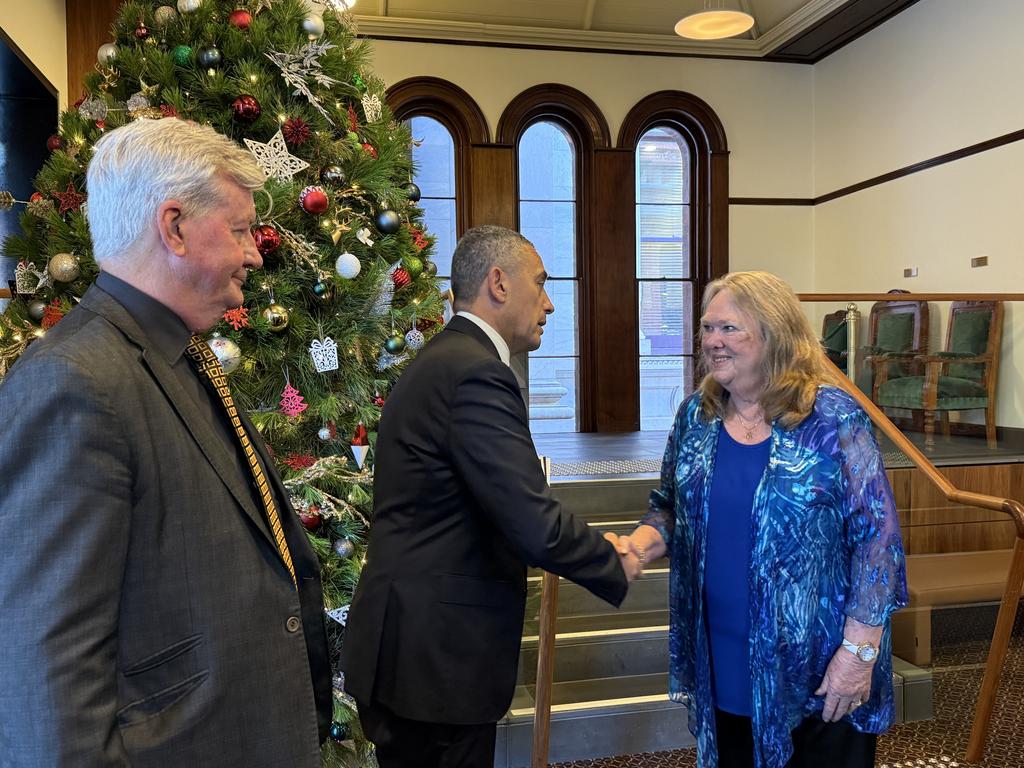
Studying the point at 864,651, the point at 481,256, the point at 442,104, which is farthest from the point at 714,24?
the point at 864,651

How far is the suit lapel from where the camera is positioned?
3.66 ft

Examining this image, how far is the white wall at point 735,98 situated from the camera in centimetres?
823

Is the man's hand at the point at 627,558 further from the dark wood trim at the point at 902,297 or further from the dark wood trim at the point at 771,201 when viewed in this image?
the dark wood trim at the point at 771,201

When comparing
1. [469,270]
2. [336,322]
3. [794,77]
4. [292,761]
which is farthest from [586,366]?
[292,761]

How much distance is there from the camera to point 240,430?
1.28 m

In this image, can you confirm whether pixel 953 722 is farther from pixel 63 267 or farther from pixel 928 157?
pixel 928 157

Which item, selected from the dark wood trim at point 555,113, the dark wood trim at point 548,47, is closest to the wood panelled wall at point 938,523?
the dark wood trim at point 555,113

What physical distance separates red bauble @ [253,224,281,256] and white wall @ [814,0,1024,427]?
447 cm

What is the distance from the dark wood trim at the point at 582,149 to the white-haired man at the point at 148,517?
7416mm

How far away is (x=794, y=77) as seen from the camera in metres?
8.94

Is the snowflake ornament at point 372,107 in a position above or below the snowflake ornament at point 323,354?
above

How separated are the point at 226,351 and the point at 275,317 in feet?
0.66

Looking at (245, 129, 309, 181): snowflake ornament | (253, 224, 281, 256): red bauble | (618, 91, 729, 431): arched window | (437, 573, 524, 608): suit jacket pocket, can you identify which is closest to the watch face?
(437, 573, 524, 608): suit jacket pocket

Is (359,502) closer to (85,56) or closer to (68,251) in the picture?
(68,251)
